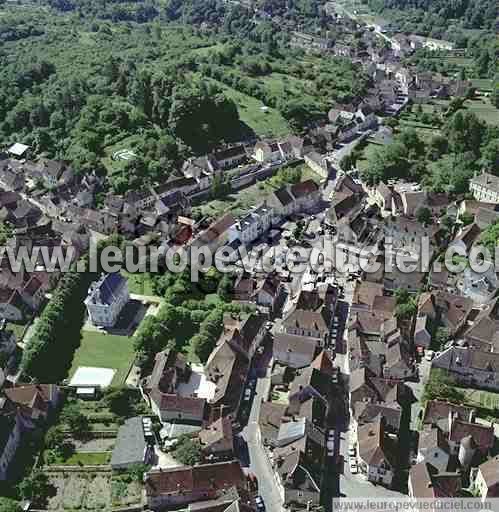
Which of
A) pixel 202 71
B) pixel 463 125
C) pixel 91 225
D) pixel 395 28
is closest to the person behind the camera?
pixel 91 225

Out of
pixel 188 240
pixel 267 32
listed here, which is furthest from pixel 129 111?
pixel 267 32

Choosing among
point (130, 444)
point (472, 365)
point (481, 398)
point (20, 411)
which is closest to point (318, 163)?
point (472, 365)

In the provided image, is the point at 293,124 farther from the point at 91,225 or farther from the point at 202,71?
the point at 91,225

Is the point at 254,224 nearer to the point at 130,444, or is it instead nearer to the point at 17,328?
the point at 17,328

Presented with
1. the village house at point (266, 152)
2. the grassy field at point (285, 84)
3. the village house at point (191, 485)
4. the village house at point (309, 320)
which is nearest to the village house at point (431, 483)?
the village house at point (191, 485)

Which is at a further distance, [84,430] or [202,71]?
[202,71]

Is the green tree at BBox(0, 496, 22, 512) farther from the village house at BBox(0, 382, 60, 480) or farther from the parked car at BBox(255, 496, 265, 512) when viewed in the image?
the parked car at BBox(255, 496, 265, 512)
